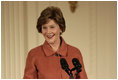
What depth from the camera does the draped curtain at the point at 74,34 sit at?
1.99m

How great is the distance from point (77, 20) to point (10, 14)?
24.4 inches

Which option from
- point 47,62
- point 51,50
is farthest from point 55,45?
point 47,62

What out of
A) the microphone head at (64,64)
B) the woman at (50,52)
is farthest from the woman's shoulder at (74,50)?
the microphone head at (64,64)

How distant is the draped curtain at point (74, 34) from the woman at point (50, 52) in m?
0.05

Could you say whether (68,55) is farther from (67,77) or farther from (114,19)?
(114,19)

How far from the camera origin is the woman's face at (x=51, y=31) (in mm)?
1937

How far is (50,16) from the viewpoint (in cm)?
193

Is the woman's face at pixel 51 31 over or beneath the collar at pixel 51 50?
over

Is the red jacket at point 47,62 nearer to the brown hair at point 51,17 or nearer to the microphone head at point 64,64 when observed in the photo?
the microphone head at point 64,64

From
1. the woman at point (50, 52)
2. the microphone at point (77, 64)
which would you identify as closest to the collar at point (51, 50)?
the woman at point (50, 52)

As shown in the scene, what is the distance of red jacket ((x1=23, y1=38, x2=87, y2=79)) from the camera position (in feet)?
6.34

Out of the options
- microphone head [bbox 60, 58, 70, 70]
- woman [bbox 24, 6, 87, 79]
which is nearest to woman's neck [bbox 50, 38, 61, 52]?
woman [bbox 24, 6, 87, 79]

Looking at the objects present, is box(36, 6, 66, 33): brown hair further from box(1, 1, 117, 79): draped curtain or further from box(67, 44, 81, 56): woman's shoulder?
box(67, 44, 81, 56): woman's shoulder

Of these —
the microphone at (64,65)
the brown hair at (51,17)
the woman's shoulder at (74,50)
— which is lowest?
the microphone at (64,65)
